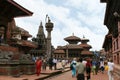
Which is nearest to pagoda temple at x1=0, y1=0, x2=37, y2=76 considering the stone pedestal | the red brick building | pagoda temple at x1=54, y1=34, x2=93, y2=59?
the stone pedestal

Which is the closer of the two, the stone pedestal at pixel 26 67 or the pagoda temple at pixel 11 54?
the pagoda temple at pixel 11 54

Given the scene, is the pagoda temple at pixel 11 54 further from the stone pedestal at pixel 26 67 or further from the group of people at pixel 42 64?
the group of people at pixel 42 64

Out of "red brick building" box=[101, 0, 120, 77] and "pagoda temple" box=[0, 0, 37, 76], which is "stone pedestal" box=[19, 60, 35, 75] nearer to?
"pagoda temple" box=[0, 0, 37, 76]

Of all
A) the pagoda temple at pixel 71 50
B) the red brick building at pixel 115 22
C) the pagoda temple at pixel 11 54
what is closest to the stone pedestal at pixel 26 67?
the pagoda temple at pixel 11 54

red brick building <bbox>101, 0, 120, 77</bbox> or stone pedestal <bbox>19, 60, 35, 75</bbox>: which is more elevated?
red brick building <bbox>101, 0, 120, 77</bbox>

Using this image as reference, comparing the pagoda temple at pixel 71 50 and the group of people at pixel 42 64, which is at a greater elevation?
the pagoda temple at pixel 71 50

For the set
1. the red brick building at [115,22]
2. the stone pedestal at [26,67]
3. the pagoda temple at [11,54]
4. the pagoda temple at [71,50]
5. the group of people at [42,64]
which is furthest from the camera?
the pagoda temple at [71,50]

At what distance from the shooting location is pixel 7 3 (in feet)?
62.9

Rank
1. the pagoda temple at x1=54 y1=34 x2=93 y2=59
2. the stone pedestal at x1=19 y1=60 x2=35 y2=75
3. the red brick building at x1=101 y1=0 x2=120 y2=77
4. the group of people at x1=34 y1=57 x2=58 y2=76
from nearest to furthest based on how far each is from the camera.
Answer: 1. the red brick building at x1=101 y1=0 x2=120 y2=77
2. the stone pedestal at x1=19 y1=60 x2=35 y2=75
3. the group of people at x1=34 y1=57 x2=58 y2=76
4. the pagoda temple at x1=54 y1=34 x2=93 y2=59

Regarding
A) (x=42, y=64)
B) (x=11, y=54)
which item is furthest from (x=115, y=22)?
(x=42, y=64)

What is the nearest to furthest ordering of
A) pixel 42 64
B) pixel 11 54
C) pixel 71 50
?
1. pixel 11 54
2. pixel 42 64
3. pixel 71 50

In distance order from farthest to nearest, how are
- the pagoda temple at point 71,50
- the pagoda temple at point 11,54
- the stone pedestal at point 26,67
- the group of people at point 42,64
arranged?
the pagoda temple at point 71,50
the group of people at point 42,64
the stone pedestal at point 26,67
the pagoda temple at point 11,54

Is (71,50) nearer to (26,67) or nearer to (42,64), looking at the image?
(42,64)

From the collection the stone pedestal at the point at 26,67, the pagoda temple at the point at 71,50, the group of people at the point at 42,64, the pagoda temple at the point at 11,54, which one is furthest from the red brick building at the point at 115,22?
the pagoda temple at the point at 71,50
